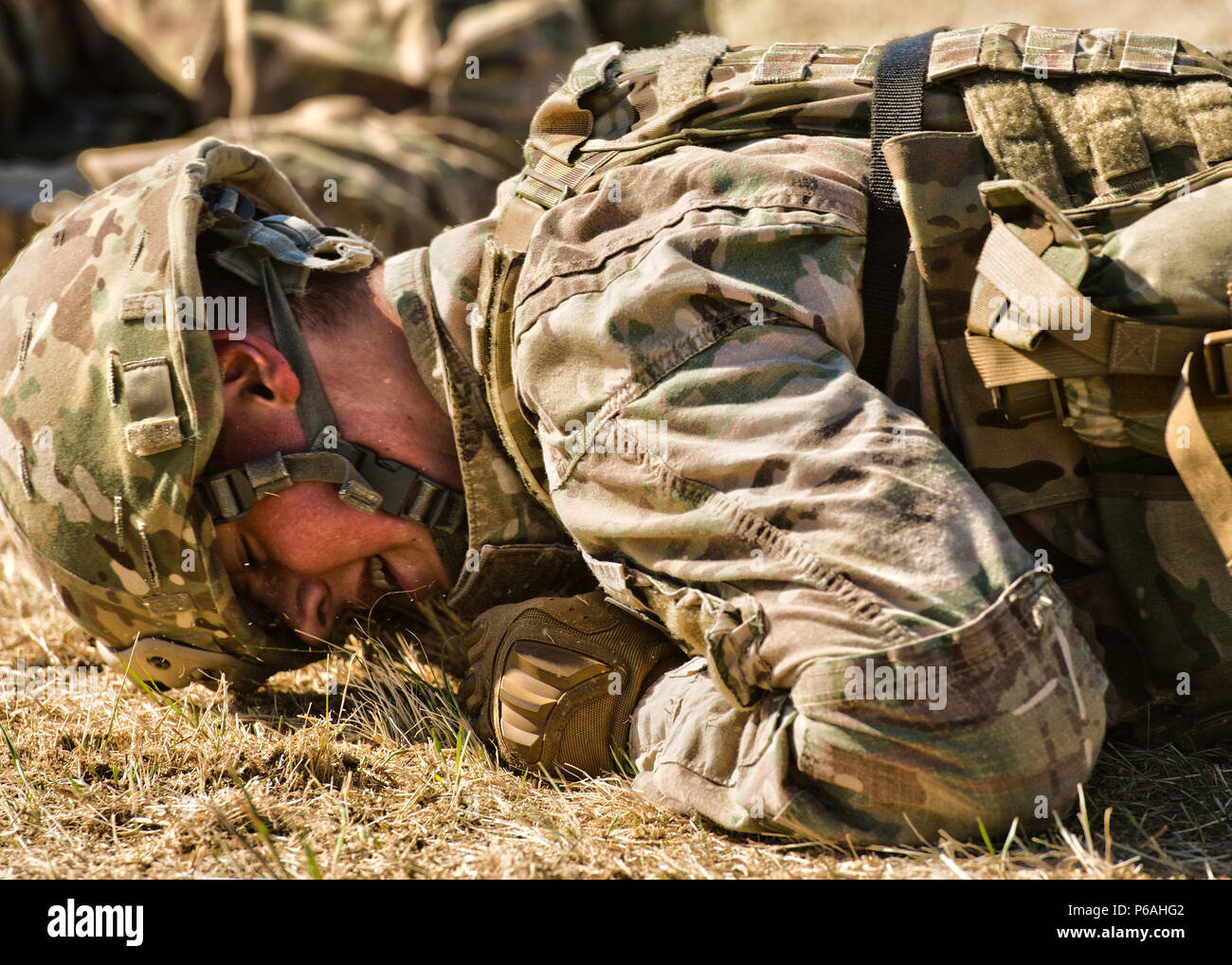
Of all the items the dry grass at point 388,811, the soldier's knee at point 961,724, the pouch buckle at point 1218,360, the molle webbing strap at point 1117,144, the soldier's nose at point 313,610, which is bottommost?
the dry grass at point 388,811

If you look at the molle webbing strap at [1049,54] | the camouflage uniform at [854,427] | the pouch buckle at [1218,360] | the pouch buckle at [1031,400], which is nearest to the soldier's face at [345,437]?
the camouflage uniform at [854,427]

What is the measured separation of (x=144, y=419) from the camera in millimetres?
2729

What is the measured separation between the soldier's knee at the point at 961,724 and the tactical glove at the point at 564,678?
2.08 ft

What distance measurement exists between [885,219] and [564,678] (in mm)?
1211

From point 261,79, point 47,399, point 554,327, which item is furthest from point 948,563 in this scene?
point 261,79

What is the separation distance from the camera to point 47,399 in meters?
2.83

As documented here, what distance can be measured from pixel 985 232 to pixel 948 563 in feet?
2.44

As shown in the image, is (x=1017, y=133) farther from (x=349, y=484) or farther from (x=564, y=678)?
(x=349, y=484)

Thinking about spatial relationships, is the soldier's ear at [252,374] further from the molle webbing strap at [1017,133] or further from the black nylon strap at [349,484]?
the molle webbing strap at [1017,133]

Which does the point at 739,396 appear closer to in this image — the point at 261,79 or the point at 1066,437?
the point at 1066,437

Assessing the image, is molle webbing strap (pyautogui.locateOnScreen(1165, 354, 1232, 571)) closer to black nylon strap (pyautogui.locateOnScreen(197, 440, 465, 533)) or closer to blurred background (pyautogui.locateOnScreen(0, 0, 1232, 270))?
black nylon strap (pyautogui.locateOnScreen(197, 440, 465, 533))

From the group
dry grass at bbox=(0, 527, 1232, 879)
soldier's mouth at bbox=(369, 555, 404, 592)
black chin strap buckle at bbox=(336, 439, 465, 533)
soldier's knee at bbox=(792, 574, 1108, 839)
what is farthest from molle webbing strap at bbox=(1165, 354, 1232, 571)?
soldier's mouth at bbox=(369, 555, 404, 592)

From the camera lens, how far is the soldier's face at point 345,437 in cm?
291

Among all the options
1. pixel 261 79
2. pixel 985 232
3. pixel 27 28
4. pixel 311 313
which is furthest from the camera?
pixel 27 28
